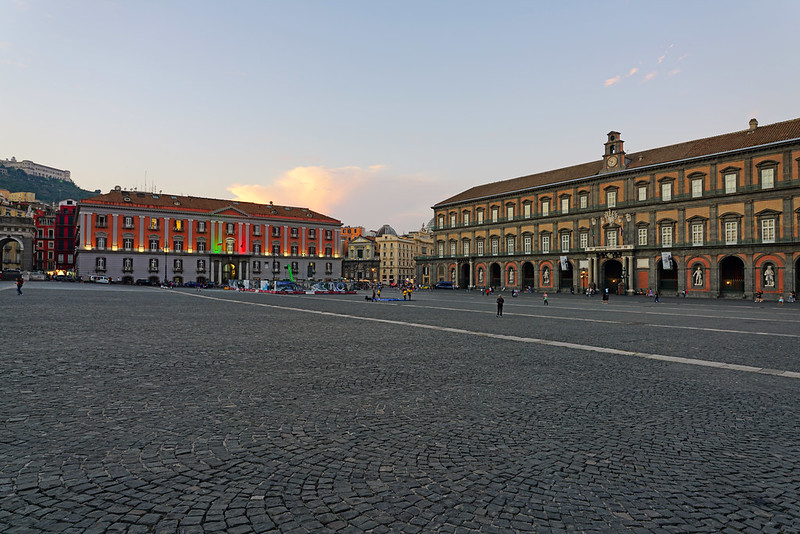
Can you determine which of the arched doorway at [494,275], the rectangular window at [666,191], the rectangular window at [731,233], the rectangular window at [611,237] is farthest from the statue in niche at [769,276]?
the arched doorway at [494,275]

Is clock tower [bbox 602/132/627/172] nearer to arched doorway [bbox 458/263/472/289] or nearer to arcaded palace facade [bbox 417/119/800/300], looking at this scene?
arcaded palace facade [bbox 417/119/800/300]

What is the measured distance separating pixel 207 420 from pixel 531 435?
3.59 m

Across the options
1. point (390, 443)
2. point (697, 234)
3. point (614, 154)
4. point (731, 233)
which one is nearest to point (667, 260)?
point (697, 234)

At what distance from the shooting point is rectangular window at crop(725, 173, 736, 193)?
44.9 m

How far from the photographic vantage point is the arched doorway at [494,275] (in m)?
68.4

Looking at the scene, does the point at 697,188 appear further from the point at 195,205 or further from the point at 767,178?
the point at 195,205

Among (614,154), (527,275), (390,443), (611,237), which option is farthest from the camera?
(527,275)

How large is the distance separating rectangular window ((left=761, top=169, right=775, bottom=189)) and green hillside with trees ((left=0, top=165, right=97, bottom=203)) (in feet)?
676

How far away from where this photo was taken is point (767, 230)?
141 ft

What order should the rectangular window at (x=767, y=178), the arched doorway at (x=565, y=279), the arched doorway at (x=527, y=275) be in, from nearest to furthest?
1. the rectangular window at (x=767, y=178)
2. the arched doorway at (x=565, y=279)
3. the arched doorway at (x=527, y=275)

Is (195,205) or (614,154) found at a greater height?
(614,154)

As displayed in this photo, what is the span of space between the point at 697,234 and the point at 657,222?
4.14m

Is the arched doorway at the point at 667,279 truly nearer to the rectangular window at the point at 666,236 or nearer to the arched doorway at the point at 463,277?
the rectangular window at the point at 666,236

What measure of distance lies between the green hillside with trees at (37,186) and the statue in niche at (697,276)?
7935 inches
